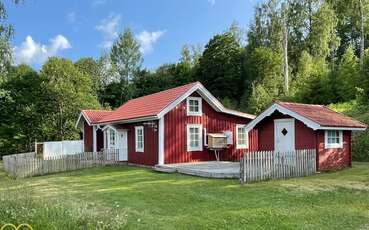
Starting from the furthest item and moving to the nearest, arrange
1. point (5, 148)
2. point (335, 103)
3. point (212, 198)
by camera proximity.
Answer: point (5, 148)
point (335, 103)
point (212, 198)

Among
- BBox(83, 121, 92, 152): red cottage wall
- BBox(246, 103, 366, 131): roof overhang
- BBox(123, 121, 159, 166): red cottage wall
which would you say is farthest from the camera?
BBox(83, 121, 92, 152): red cottage wall

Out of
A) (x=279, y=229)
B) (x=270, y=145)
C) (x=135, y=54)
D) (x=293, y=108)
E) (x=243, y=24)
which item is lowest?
(x=279, y=229)

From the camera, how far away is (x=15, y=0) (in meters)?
10.3

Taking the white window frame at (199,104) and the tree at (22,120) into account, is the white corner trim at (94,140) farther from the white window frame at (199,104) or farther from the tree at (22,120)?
the tree at (22,120)

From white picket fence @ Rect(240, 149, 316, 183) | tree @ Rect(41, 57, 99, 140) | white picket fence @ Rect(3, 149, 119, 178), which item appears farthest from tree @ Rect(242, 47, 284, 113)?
white picket fence @ Rect(240, 149, 316, 183)

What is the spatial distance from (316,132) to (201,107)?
7.50 meters

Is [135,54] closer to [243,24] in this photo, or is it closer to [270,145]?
[243,24]

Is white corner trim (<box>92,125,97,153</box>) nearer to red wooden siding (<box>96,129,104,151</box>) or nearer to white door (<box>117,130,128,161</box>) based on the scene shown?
red wooden siding (<box>96,129,104,151</box>)

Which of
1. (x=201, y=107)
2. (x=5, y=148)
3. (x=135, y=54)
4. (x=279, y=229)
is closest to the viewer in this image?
(x=279, y=229)

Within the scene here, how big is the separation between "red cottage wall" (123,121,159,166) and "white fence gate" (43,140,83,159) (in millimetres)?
10038

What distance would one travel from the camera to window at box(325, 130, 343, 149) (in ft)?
57.1

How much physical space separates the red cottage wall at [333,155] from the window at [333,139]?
22cm

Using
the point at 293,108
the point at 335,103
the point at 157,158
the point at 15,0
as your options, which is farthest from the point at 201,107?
the point at 335,103

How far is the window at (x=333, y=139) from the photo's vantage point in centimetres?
1740
